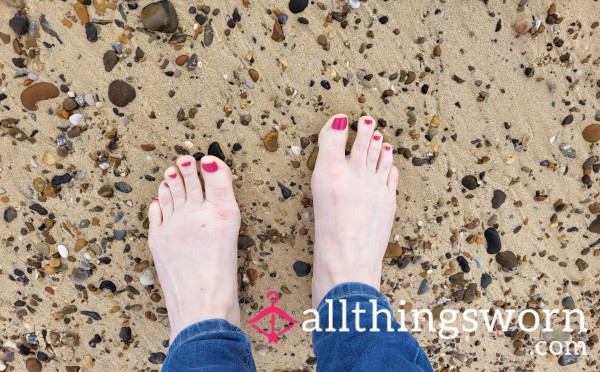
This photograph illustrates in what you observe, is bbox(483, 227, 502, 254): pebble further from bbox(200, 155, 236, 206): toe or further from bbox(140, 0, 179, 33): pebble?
bbox(140, 0, 179, 33): pebble

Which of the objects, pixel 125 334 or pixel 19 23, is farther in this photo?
pixel 125 334

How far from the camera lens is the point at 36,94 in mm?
1521

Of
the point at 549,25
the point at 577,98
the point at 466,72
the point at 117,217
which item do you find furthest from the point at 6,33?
the point at 577,98

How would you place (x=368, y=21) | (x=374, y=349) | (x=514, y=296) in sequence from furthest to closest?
(x=514, y=296), (x=368, y=21), (x=374, y=349)

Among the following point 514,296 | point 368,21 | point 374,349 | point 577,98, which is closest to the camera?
point 374,349

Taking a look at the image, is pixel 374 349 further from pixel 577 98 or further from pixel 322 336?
pixel 577 98

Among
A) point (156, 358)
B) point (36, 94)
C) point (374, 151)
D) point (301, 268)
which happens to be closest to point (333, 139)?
point (374, 151)

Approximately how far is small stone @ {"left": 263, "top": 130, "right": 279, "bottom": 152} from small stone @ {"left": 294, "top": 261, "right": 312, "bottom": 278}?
487 millimetres

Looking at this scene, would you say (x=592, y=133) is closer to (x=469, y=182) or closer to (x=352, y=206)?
(x=469, y=182)

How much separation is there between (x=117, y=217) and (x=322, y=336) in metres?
0.90

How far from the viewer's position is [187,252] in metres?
1.74

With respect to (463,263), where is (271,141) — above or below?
above

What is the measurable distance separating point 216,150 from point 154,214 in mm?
353

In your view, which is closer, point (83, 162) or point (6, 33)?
point (6, 33)
